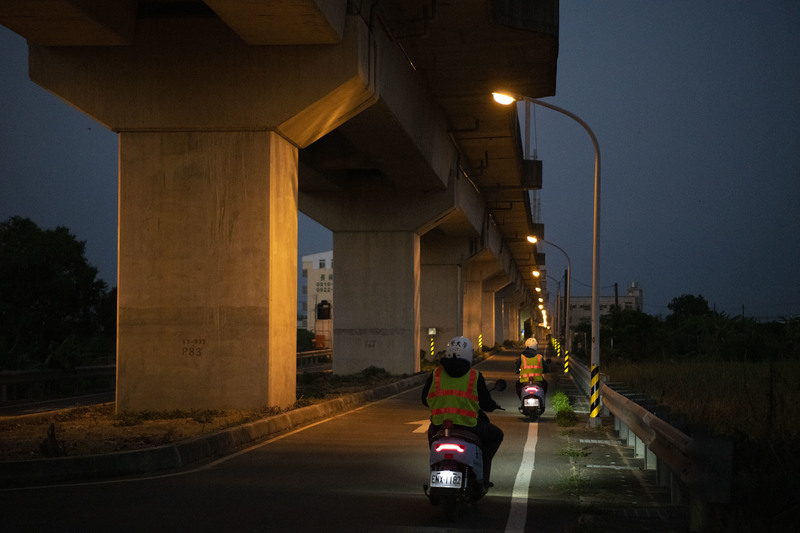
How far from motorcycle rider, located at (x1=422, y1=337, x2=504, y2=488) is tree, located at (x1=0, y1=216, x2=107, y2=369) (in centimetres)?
2782

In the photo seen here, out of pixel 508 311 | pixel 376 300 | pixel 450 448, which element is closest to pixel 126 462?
pixel 450 448

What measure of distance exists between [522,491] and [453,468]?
7.54 feet

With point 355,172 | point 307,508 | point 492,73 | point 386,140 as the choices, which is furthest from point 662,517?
point 355,172

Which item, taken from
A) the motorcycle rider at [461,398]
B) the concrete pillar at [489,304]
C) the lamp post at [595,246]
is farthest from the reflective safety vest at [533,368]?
the concrete pillar at [489,304]

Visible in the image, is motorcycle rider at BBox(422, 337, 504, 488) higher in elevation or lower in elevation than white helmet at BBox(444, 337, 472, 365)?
lower

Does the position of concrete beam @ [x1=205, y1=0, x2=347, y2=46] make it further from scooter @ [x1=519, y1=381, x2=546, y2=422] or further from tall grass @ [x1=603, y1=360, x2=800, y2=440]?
tall grass @ [x1=603, y1=360, x2=800, y2=440]

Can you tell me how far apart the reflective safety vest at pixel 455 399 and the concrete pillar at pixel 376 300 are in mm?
25998

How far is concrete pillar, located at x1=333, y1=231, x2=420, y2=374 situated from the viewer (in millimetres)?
34906

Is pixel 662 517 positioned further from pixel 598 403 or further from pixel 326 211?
pixel 326 211

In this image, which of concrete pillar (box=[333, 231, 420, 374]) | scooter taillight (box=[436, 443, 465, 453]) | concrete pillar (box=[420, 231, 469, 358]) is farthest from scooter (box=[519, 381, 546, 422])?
concrete pillar (box=[420, 231, 469, 358])

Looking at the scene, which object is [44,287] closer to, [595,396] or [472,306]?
[595,396]

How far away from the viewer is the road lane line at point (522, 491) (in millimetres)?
8266

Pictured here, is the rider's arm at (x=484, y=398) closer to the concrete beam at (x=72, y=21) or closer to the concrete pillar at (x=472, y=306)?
the concrete beam at (x=72, y=21)

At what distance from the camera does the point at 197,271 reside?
17.4m
